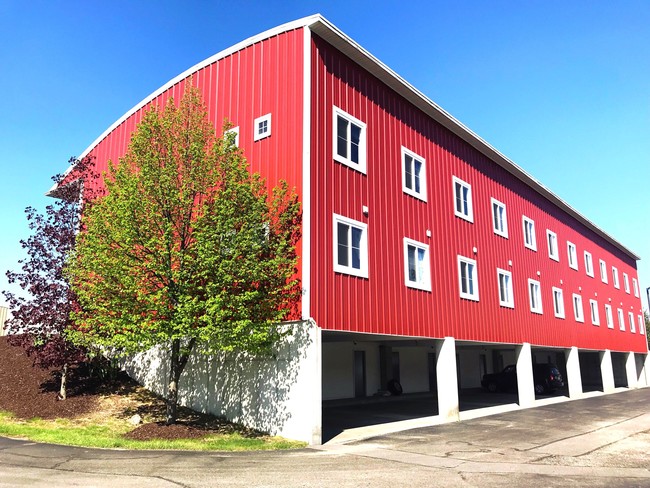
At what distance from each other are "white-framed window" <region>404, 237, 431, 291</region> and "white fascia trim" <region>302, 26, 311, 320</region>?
5135 mm

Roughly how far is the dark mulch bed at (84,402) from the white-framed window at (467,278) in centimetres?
1123

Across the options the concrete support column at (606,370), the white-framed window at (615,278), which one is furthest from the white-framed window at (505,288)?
the white-framed window at (615,278)

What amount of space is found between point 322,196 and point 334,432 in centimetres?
704

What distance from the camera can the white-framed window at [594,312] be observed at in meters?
36.2

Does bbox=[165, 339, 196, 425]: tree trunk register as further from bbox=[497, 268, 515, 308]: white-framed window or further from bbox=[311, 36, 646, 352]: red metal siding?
bbox=[497, 268, 515, 308]: white-framed window

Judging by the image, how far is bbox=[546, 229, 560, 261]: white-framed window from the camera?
31.8 m

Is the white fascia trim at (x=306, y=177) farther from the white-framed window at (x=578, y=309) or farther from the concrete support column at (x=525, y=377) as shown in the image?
the white-framed window at (x=578, y=309)

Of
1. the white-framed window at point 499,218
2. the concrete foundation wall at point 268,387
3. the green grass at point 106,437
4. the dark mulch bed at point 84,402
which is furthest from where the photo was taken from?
the white-framed window at point 499,218

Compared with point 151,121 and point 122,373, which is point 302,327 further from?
point 122,373

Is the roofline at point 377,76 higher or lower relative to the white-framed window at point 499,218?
higher

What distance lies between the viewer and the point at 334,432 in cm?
1535

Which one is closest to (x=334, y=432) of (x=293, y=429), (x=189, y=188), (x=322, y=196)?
(x=293, y=429)

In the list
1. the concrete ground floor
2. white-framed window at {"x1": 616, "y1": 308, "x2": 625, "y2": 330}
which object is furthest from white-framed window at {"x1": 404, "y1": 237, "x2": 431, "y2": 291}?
white-framed window at {"x1": 616, "y1": 308, "x2": 625, "y2": 330}

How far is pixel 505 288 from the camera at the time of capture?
25.2 m
